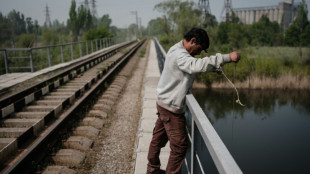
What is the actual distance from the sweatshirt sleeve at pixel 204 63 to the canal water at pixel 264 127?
418 centimetres

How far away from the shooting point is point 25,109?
6066mm

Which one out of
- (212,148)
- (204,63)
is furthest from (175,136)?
(212,148)

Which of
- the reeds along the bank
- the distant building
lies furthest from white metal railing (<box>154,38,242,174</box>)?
the distant building

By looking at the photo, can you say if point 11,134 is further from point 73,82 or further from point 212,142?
point 73,82

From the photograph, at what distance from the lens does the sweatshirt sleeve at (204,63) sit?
2.12 m

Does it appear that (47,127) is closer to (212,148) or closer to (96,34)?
(212,148)

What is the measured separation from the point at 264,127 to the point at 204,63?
9.05 m

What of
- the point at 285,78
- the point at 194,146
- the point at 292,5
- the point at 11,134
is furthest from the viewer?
the point at 292,5

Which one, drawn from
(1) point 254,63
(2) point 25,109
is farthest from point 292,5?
(2) point 25,109

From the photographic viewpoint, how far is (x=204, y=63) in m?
2.14

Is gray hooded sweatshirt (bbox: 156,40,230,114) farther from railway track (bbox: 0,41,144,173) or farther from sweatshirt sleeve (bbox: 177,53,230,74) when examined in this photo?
railway track (bbox: 0,41,144,173)

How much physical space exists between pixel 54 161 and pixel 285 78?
1410cm

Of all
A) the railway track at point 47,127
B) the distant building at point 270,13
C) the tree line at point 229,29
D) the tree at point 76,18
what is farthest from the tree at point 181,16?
the distant building at point 270,13

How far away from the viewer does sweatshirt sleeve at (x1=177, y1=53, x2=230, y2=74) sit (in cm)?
212
